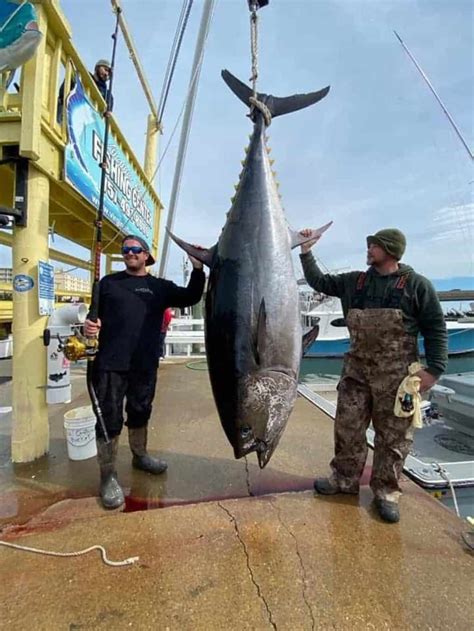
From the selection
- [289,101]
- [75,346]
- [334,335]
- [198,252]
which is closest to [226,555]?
[198,252]

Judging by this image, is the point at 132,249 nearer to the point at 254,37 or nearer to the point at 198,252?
the point at 198,252

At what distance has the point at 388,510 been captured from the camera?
2.14 m

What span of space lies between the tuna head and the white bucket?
5.12 feet

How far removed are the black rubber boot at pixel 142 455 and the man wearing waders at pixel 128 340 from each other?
15 mm

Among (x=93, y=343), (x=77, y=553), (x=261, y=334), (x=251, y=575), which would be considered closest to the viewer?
(x=251, y=575)

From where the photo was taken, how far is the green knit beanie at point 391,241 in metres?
2.27

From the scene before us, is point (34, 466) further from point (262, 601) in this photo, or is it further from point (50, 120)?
point (50, 120)

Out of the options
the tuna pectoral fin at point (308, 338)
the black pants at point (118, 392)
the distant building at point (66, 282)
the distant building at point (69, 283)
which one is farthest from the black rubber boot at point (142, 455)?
the distant building at point (69, 283)

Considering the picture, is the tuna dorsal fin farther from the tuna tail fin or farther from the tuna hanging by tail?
the tuna hanging by tail

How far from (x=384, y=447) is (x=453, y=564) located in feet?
2.15

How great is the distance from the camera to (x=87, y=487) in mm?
2570

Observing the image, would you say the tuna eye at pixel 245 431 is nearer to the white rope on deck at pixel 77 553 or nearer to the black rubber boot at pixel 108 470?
the white rope on deck at pixel 77 553

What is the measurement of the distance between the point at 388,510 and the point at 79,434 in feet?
7.66

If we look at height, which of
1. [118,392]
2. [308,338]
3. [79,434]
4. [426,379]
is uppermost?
[308,338]
